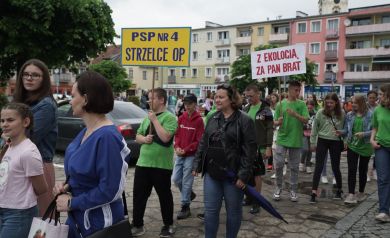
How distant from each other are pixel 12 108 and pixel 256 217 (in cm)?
385

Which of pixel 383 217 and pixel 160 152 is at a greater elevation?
pixel 160 152

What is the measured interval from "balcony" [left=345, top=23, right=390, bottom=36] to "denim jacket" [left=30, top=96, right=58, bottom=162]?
53392mm

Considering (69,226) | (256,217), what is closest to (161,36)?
(256,217)

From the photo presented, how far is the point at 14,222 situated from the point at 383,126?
187 inches

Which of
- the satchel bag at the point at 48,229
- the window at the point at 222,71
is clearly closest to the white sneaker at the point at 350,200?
the satchel bag at the point at 48,229

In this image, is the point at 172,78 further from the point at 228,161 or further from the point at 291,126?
the point at 228,161

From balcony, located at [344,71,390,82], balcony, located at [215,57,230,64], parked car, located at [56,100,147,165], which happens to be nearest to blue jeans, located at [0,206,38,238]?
parked car, located at [56,100,147,165]

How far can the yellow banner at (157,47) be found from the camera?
556 centimetres

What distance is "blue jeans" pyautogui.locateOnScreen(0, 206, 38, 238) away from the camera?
9.34 ft

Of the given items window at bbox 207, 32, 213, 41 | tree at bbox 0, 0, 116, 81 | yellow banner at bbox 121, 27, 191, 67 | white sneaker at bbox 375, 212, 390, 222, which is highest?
window at bbox 207, 32, 213, 41

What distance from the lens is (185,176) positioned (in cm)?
565

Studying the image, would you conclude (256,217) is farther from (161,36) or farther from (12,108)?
(12,108)

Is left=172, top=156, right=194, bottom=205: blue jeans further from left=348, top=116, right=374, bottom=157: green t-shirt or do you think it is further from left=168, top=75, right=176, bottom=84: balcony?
left=168, top=75, right=176, bottom=84: balcony

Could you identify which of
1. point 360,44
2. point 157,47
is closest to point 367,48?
point 360,44
